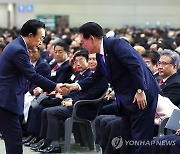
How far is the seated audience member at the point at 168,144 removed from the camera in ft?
14.9

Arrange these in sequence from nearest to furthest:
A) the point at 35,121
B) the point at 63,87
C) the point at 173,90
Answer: the point at 63,87 → the point at 173,90 → the point at 35,121

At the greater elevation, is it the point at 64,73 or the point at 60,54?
the point at 60,54

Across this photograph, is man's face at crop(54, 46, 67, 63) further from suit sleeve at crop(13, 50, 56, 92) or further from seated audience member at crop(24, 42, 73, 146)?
suit sleeve at crop(13, 50, 56, 92)

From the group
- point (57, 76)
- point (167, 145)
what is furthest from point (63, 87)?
point (57, 76)

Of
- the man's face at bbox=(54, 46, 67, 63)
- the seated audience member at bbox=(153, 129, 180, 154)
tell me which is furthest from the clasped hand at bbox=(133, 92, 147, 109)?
the man's face at bbox=(54, 46, 67, 63)

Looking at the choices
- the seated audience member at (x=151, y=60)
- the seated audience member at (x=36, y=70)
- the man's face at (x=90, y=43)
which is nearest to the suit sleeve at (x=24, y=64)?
the man's face at (x=90, y=43)

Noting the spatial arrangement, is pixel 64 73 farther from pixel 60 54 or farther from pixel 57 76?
pixel 60 54

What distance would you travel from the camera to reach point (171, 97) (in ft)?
18.0

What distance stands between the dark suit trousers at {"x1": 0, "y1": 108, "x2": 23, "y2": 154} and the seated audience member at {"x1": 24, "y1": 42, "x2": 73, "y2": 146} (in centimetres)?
238

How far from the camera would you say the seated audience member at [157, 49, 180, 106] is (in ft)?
18.1

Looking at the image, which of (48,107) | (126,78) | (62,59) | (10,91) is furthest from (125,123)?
(62,59)

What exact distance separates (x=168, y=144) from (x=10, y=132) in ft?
4.90

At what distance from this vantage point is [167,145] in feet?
15.3

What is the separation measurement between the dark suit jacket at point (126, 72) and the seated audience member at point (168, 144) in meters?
0.32
